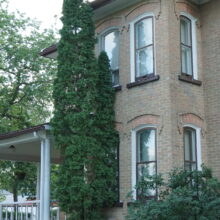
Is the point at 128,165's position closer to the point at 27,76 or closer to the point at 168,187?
the point at 168,187

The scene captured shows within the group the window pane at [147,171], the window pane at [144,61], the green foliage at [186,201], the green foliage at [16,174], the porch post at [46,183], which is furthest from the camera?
the green foliage at [16,174]

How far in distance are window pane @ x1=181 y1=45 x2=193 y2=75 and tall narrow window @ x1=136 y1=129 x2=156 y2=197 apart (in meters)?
2.17

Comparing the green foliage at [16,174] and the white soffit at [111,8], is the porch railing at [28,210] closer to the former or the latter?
the white soffit at [111,8]

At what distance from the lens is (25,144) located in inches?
600

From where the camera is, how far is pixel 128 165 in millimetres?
12344

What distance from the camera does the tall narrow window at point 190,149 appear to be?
469 inches

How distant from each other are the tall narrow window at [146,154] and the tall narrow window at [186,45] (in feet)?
7.25

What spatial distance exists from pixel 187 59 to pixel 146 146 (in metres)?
2.89

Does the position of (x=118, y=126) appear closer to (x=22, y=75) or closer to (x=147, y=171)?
(x=147, y=171)

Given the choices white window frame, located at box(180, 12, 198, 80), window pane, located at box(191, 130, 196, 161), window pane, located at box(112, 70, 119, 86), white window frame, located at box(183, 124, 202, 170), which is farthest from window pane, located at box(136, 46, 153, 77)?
window pane, located at box(191, 130, 196, 161)

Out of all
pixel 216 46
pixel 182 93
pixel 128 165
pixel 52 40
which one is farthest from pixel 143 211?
pixel 52 40

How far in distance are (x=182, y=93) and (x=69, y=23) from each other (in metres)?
3.85


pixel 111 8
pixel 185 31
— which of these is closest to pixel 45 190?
pixel 111 8

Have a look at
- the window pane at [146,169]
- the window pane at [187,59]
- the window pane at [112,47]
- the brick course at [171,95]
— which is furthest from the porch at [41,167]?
the window pane at [187,59]
